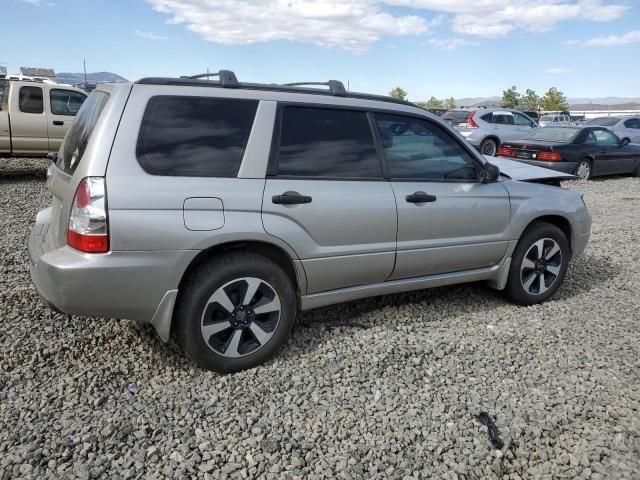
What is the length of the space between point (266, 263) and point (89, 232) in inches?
39.3

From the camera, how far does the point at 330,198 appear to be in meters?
3.29

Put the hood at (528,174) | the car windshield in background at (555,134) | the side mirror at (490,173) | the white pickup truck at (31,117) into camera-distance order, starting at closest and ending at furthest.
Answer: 1. the side mirror at (490,173)
2. the hood at (528,174)
3. the white pickup truck at (31,117)
4. the car windshield in background at (555,134)

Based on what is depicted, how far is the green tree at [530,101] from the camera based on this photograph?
5031 centimetres

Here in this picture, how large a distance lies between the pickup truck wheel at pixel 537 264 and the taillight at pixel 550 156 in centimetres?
808

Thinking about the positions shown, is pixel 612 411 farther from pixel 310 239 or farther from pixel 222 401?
pixel 222 401

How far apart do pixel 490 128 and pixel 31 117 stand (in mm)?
12551

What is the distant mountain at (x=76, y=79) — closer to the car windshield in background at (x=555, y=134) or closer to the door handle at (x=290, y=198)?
the door handle at (x=290, y=198)

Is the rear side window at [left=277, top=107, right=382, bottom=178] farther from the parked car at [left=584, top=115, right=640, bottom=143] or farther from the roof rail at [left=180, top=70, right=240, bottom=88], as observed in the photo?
the parked car at [left=584, top=115, right=640, bottom=143]

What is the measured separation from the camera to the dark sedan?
1187 cm

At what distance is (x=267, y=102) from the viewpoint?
3.24 meters

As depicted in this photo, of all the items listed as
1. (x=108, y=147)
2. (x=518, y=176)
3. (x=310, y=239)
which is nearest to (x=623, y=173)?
(x=518, y=176)

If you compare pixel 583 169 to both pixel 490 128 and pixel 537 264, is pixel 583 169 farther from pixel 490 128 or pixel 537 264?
pixel 537 264

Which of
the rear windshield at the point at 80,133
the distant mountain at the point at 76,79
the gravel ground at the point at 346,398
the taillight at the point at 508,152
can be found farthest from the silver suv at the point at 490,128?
Result: the rear windshield at the point at 80,133

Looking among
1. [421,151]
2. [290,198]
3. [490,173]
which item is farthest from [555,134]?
[290,198]
